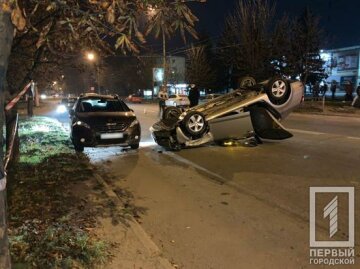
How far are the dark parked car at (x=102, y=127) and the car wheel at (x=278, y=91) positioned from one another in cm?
372

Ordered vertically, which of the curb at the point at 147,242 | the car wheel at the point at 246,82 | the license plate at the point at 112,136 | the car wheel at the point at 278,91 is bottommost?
the curb at the point at 147,242

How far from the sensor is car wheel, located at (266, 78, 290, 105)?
11.9 meters

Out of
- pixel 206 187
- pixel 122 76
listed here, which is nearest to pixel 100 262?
pixel 206 187

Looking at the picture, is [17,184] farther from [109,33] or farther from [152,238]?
[109,33]

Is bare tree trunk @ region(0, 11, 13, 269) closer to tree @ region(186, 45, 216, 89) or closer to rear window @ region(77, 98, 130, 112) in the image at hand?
rear window @ region(77, 98, 130, 112)

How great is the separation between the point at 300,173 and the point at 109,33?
227 inches

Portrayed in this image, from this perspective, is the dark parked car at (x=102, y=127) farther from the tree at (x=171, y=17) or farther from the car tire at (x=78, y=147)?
the tree at (x=171, y=17)

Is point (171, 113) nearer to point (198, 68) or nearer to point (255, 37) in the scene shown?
point (255, 37)

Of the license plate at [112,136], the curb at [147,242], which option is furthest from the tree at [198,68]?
the curb at [147,242]

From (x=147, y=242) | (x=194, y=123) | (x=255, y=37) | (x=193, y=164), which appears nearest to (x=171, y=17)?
(x=147, y=242)

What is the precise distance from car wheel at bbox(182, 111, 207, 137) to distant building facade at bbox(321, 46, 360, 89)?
45.9 metres

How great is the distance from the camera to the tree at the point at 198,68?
182ft

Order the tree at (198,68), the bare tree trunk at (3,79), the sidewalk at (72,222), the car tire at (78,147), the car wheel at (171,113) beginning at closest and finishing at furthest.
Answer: the bare tree trunk at (3,79) → the sidewalk at (72,222) → the car tire at (78,147) → the car wheel at (171,113) → the tree at (198,68)

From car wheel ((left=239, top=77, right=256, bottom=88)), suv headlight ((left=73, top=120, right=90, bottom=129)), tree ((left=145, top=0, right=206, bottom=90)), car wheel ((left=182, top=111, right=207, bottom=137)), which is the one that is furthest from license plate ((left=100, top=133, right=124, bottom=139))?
tree ((left=145, top=0, right=206, bottom=90))
